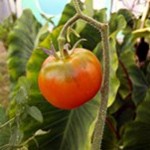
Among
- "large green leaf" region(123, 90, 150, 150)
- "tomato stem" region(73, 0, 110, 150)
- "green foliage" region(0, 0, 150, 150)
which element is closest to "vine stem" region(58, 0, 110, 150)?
"tomato stem" region(73, 0, 110, 150)

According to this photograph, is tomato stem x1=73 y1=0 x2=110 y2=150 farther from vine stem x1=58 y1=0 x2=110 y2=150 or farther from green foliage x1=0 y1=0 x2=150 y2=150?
green foliage x1=0 y1=0 x2=150 y2=150

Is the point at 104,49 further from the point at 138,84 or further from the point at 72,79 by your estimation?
the point at 138,84

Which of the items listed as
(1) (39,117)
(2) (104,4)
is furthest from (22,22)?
(1) (39,117)

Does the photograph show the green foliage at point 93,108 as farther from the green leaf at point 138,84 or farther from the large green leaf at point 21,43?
the large green leaf at point 21,43

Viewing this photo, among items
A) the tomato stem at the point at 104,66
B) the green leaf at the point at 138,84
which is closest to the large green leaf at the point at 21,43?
the green leaf at the point at 138,84

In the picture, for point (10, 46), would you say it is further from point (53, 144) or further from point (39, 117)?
point (39, 117)

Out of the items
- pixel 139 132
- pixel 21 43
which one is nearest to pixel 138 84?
pixel 139 132
